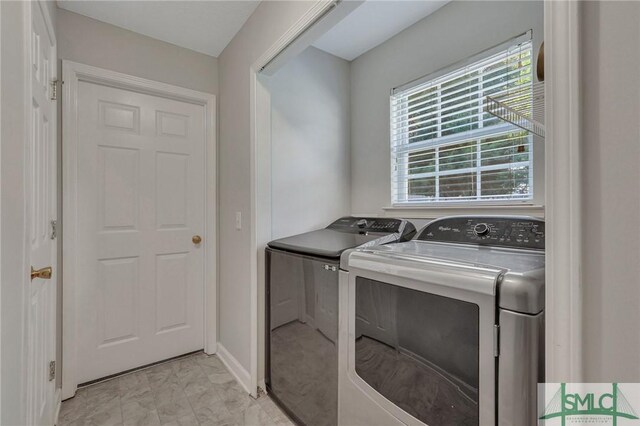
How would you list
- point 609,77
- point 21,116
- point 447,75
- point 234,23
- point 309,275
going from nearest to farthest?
point 609,77
point 21,116
point 309,275
point 447,75
point 234,23

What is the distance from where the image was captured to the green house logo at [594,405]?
54 cm

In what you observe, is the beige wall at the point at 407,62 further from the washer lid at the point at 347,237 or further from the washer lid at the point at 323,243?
the washer lid at the point at 323,243

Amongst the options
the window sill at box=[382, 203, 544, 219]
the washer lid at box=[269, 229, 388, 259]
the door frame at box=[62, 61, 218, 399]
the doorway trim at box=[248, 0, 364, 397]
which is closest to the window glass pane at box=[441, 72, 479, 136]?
the window sill at box=[382, 203, 544, 219]

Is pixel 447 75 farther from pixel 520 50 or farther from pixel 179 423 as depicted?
pixel 179 423

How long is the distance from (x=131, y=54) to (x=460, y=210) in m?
2.57

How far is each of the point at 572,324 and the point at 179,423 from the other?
196cm

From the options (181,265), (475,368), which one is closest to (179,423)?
(181,265)

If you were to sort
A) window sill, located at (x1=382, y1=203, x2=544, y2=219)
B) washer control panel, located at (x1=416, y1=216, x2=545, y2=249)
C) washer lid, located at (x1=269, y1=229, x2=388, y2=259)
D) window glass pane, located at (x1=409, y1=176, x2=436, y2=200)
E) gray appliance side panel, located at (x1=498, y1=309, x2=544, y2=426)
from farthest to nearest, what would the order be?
window glass pane, located at (x1=409, y1=176, x2=436, y2=200) < window sill, located at (x1=382, y1=203, x2=544, y2=219) < washer lid, located at (x1=269, y1=229, x2=388, y2=259) < washer control panel, located at (x1=416, y1=216, x2=545, y2=249) < gray appliance side panel, located at (x1=498, y1=309, x2=544, y2=426)

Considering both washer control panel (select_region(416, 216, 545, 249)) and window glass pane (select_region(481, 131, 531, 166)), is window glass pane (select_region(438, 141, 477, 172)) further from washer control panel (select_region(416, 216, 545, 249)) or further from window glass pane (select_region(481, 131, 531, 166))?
washer control panel (select_region(416, 216, 545, 249))

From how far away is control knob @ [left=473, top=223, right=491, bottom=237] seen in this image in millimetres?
1270

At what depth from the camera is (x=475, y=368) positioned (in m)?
0.80

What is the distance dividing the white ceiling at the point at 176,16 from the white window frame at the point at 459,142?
1283mm

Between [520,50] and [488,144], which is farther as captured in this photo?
[488,144]

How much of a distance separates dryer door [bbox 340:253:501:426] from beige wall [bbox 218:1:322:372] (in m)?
1.03
